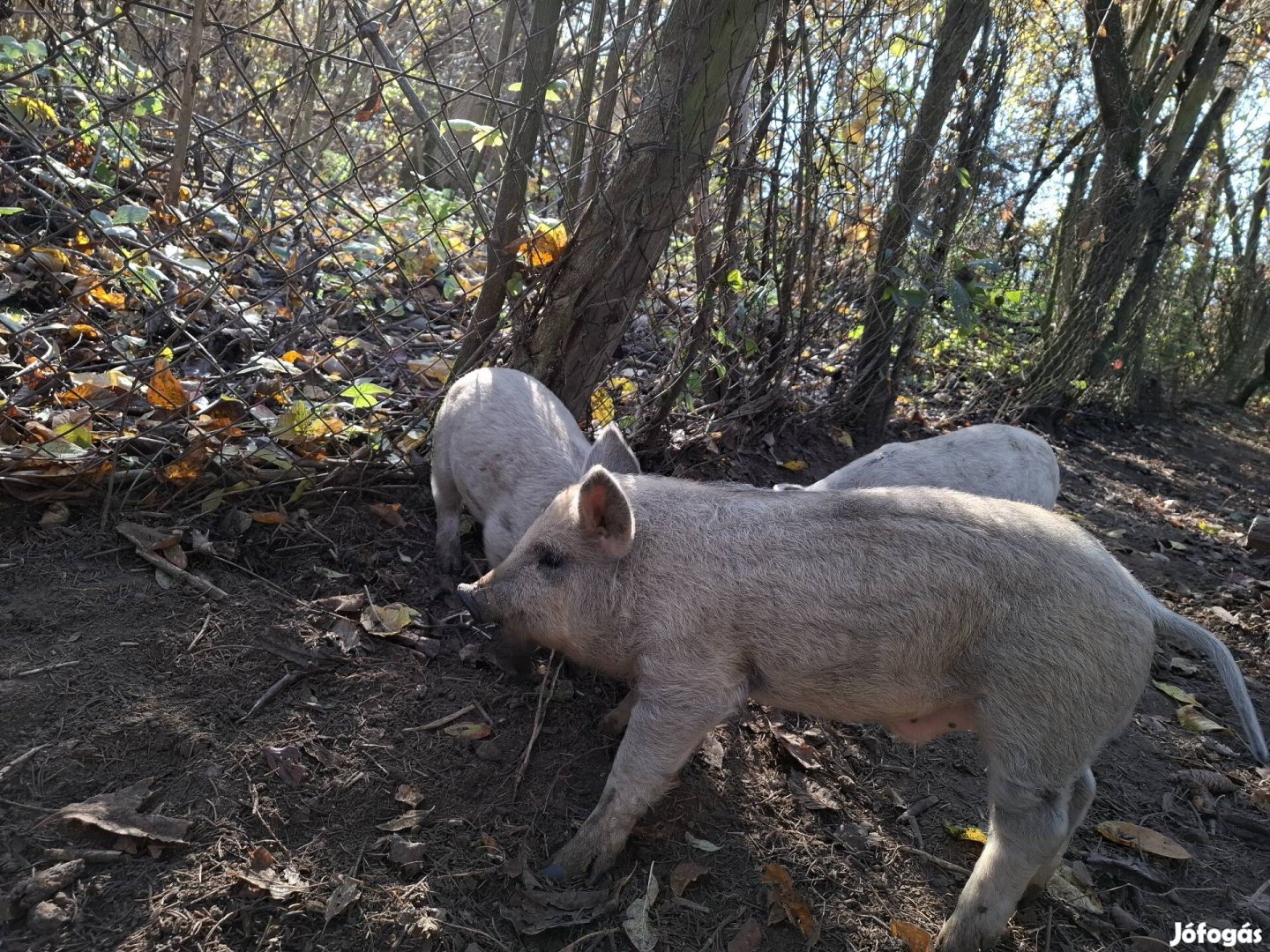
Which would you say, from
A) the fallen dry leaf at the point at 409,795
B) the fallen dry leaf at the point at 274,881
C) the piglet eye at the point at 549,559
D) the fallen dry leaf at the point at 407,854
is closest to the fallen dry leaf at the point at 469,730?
the fallen dry leaf at the point at 409,795

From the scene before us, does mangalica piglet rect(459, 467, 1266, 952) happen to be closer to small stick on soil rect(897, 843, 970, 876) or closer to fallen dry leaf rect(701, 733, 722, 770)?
small stick on soil rect(897, 843, 970, 876)

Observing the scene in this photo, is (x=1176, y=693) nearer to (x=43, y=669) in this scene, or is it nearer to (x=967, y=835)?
(x=967, y=835)

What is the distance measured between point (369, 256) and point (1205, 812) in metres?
6.10

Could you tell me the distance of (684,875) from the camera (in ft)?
9.55

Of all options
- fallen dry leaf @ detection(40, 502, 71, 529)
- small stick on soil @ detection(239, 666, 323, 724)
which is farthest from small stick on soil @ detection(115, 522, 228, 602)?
small stick on soil @ detection(239, 666, 323, 724)

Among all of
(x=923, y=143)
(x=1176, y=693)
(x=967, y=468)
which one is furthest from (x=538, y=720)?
(x=923, y=143)

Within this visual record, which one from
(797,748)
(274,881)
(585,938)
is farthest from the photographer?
(797,748)

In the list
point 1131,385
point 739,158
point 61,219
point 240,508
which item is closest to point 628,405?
point 739,158

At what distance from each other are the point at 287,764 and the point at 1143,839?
3.35m

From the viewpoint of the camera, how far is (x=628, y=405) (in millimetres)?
5254

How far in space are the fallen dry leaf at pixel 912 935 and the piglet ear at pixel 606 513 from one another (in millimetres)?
1552

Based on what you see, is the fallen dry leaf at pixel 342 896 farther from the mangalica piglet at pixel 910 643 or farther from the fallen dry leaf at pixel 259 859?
the mangalica piglet at pixel 910 643

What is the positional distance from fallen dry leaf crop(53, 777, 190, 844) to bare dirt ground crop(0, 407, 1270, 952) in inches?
0.7

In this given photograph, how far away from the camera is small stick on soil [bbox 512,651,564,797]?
311 cm
